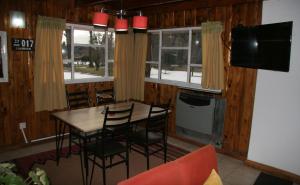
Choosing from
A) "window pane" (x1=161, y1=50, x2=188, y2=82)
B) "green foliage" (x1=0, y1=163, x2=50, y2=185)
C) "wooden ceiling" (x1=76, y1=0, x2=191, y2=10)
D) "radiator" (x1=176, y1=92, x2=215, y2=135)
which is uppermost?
"wooden ceiling" (x1=76, y1=0, x2=191, y2=10)

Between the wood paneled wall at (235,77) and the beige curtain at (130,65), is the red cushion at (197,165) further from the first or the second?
the beige curtain at (130,65)

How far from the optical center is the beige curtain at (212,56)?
388 cm

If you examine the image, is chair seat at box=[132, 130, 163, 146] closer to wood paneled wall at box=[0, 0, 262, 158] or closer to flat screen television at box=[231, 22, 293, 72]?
wood paneled wall at box=[0, 0, 262, 158]

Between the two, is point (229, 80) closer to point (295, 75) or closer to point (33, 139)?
point (295, 75)

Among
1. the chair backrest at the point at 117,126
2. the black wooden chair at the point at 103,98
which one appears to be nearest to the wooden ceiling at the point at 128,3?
the black wooden chair at the point at 103,98

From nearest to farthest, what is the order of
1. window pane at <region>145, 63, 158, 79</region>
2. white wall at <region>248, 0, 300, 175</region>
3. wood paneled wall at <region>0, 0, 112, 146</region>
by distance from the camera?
white wall at <region>248, 0, 300, 175</region> < wood paneled wall at <region>0, 0, 112, 146</region> < window pane at <region>145, 63, 158, 79</region>

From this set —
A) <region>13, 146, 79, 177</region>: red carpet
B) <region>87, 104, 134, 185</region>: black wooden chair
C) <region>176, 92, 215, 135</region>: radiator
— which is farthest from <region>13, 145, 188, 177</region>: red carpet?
<region>87, 104, 134, 185</region>: black wooden chair

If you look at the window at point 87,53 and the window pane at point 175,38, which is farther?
the window pane at point 175,38

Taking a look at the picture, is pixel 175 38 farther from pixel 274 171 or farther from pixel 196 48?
pixel 274 171

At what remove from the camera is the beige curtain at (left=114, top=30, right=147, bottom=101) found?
5027 millimetres

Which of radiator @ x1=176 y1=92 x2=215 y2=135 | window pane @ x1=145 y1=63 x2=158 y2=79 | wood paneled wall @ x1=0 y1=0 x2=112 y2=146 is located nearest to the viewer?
wood paneled wall @ x1=0 y1=0 x2=112 y2=146

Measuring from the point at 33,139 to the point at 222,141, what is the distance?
323 cm

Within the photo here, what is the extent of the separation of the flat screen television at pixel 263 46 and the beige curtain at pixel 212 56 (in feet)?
0.80

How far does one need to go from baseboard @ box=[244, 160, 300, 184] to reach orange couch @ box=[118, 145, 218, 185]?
5.76 feet
